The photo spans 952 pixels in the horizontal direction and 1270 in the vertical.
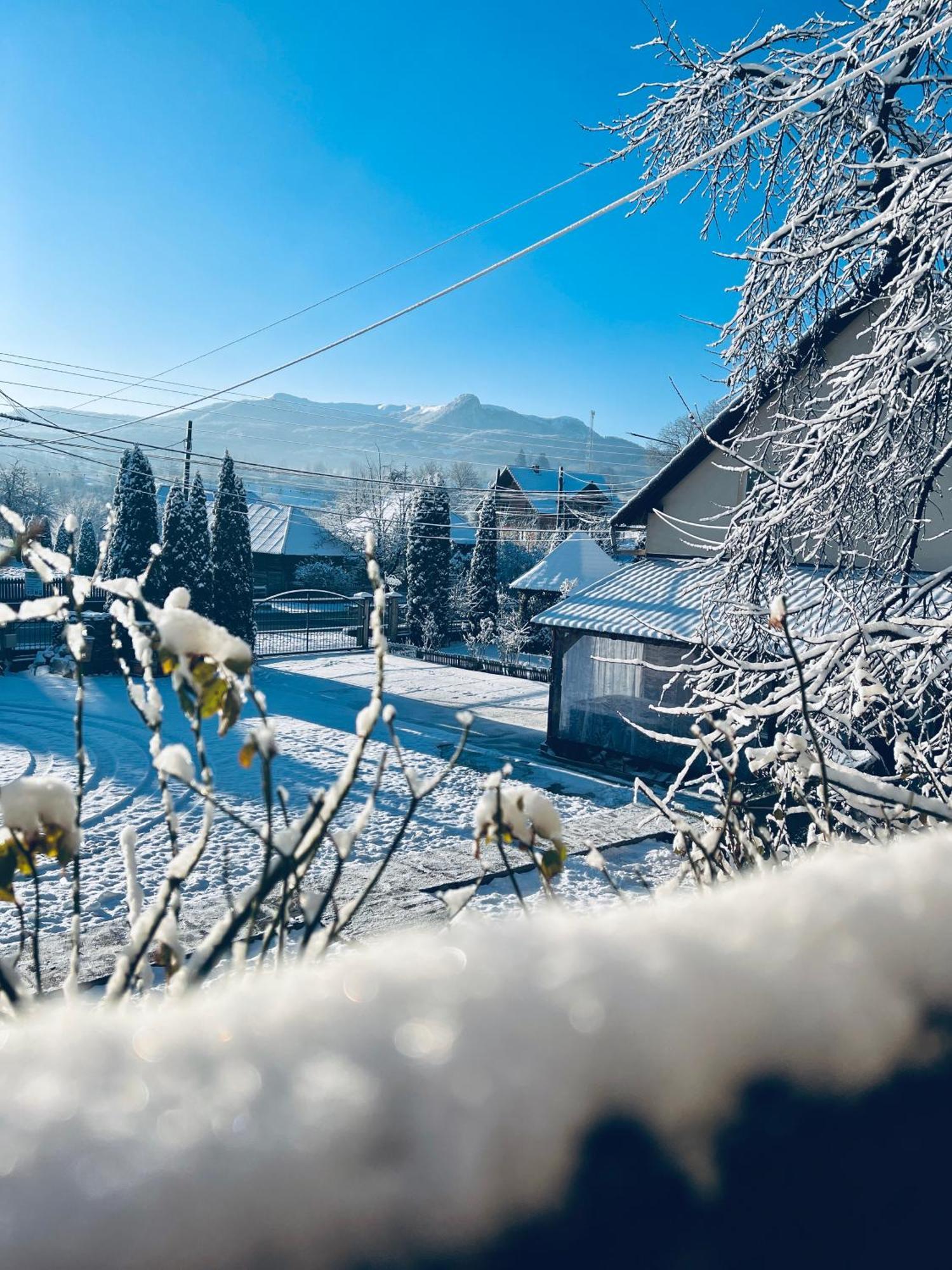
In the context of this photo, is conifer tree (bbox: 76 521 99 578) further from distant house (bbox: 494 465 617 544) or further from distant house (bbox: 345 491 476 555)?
distant house (bbox: 494 465 617 544)

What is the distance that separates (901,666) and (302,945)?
3.28 meters

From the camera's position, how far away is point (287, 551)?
34.8m

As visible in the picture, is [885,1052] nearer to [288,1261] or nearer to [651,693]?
[288,1261]

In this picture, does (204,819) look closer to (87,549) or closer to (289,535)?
(87,549)

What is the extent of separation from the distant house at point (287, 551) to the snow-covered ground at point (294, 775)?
14273mm

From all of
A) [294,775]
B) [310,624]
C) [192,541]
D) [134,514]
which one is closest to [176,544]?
[192,541]

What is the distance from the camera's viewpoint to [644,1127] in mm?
380

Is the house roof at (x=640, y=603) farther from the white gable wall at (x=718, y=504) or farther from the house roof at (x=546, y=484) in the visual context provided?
the house roof at (x=546, y=484)

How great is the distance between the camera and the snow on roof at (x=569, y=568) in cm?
2030

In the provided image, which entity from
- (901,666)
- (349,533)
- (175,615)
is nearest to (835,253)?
(901,666)

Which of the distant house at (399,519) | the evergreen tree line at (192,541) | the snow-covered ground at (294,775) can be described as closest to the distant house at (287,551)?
the distant house at (399,519)

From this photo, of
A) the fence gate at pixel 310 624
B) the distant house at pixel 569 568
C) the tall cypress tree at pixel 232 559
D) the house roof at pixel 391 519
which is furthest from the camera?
the house roof at pixel 391 519

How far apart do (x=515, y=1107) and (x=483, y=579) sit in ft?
85.7

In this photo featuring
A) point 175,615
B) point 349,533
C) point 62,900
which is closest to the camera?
point 175,615
